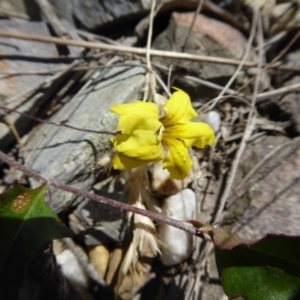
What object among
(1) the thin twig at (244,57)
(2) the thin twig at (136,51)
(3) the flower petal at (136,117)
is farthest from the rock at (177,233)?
(2) the thin twig at (136,51)

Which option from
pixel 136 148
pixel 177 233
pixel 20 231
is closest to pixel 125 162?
pixel 136 148

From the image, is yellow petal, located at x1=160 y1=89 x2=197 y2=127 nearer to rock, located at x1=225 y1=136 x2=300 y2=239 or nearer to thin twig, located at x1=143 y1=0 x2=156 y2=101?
thin twig, located at x1=143 y1=0 x2=156 y2=101

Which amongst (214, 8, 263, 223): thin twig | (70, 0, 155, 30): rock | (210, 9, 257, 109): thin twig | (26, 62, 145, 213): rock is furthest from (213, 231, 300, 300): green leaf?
(70, 0, 155, 30): rock

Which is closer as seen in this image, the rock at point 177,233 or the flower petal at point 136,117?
the flower petal at point 136,117

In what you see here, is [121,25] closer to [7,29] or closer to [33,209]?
[7,29]

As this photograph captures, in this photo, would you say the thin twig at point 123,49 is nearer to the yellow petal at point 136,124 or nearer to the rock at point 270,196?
the rock at point 270,196

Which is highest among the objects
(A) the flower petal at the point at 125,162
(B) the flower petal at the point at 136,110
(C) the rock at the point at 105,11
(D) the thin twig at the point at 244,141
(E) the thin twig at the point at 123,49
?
(C) the rock at the point at 105,11

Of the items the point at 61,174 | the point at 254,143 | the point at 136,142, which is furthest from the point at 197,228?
the point at 254,143

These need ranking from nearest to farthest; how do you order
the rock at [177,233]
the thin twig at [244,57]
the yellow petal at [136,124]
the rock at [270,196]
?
the yellow petal at [136,124], the rock at [270,196], the rock at [177,233], the thin twig at [244,57]
